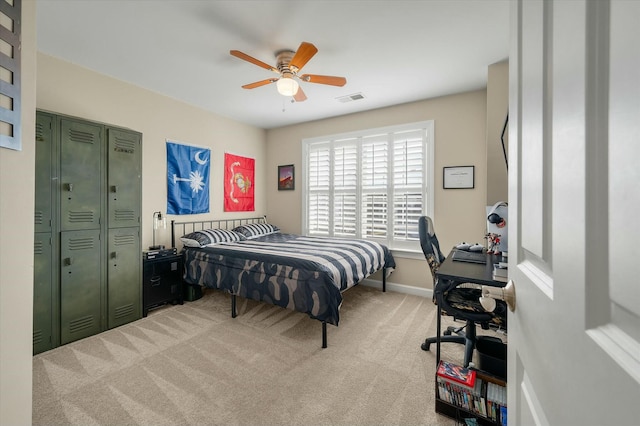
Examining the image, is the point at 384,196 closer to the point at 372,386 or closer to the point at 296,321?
the point at 296,321

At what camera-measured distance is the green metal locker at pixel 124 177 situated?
9.17 feet

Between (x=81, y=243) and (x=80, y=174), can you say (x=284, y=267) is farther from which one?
(x=80, y=174)

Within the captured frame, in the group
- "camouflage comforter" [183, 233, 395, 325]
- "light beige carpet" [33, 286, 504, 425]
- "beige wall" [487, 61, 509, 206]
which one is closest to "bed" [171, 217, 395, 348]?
"camouflage comforter" [183, 233, 395, 325]

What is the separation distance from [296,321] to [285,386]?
1.04 meters

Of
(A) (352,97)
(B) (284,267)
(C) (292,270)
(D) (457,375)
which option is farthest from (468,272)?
(A) (352,97)

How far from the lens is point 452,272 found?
6.07ft

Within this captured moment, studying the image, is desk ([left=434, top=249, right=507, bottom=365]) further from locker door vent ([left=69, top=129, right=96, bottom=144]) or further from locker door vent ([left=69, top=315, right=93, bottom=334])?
locker door vent ([left=69, top=129, right=96, bottom=144])

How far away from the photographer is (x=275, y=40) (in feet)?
7.91

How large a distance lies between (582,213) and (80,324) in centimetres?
357

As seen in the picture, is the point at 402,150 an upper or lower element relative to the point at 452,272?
upper

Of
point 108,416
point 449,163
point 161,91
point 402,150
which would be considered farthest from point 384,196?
A: point 108,416

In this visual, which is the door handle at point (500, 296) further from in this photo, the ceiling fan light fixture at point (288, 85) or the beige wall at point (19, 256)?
the ceiling fan light fixture at point (288, 85)

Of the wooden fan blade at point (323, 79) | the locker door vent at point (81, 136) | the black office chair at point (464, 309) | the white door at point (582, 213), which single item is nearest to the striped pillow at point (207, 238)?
the locker door vent at point (81, 136)

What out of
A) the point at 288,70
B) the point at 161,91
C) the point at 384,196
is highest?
the point at 161,91
